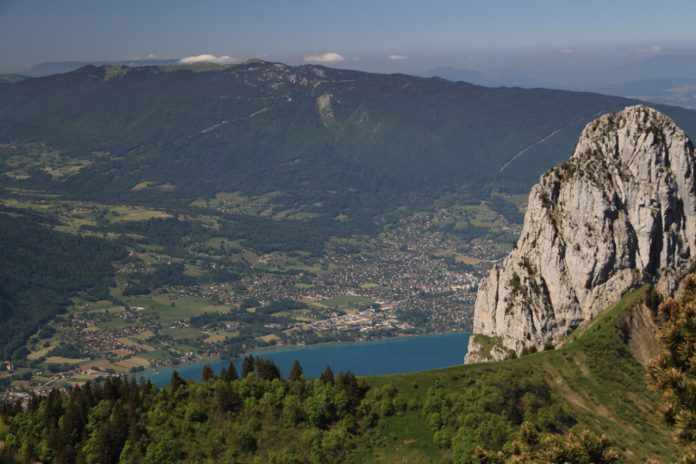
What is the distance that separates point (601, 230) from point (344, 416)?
34.1 meters

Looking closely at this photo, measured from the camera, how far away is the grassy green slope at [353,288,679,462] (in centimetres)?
7038

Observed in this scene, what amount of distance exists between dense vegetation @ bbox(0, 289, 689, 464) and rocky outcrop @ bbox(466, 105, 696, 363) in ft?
40.9

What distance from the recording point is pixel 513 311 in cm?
9556

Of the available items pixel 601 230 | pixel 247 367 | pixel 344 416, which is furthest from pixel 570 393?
pixel 247 367

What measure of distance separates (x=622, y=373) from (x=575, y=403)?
650 cm

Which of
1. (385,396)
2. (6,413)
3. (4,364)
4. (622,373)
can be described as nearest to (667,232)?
(622,373)

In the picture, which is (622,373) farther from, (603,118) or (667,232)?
(603,118)

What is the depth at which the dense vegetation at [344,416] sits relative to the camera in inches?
2768

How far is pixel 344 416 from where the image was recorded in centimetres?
7294

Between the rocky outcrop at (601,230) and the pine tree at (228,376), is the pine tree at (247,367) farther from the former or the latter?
the rocky outcrop at (601,230)

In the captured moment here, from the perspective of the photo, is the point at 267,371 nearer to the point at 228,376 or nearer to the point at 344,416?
the point at 228,376

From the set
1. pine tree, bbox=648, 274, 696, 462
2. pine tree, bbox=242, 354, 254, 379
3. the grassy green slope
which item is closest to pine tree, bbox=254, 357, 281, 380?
pine tree, bbox=242, 354, 254, 379

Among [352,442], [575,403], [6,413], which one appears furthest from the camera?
[6,413]

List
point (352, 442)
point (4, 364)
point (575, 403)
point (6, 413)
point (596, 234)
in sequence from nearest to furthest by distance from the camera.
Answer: point (352, 442) < point (575, 403) < point (6, 413) < point (596, 234) < point (4, 364)
